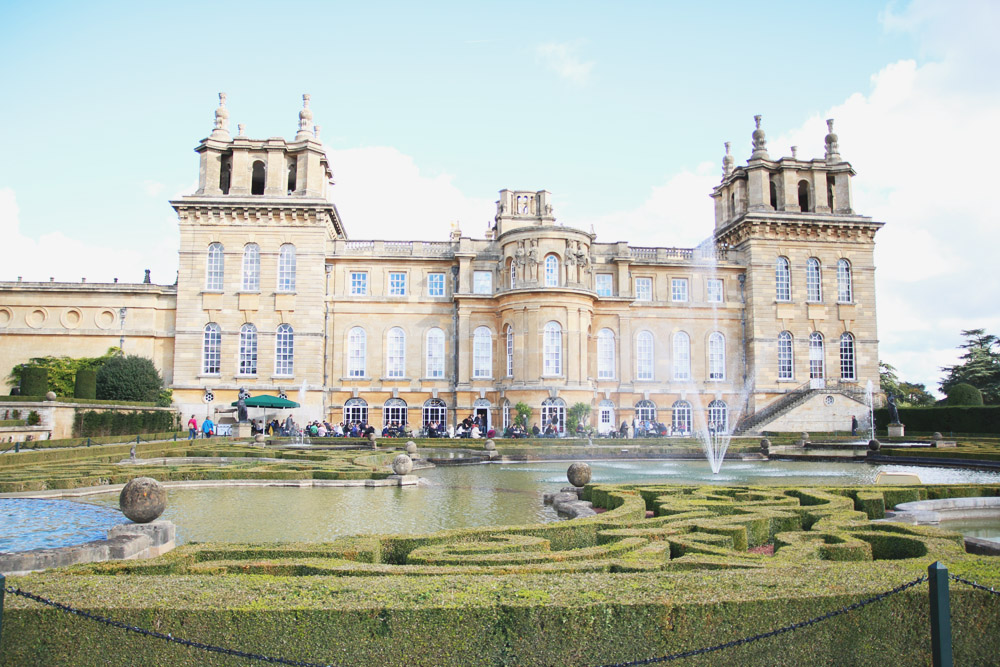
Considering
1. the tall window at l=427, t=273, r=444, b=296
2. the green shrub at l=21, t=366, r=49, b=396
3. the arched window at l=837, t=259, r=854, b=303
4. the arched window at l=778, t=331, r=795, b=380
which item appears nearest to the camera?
the green shrub at l=21, t=366, r=49, b=396

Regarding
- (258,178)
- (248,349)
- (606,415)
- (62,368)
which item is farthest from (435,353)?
(62,368)

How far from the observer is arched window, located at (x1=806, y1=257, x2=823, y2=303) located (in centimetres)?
4041

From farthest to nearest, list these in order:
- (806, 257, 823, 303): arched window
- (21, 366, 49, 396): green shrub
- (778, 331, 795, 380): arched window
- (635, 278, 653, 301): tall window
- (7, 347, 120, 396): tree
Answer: (635, 278, 653, 301): tall window
(806, 257, 823, 303): arched window
(778, 331, 795, 380): arched window
(7, 347, 120, 396): tree
(21, 366, 49, 396): green shrub

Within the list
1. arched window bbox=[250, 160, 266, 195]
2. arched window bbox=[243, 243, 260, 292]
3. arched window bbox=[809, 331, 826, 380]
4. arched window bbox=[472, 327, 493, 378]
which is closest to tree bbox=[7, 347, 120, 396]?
arched window bbox=[243, 243, 260, 292]

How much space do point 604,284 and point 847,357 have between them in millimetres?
14246

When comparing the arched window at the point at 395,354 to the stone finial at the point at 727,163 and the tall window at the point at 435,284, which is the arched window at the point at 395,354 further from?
the stone finial at the point at 727,163

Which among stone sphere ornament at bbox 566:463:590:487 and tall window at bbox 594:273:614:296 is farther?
tall window at bbox 594:273:614:296

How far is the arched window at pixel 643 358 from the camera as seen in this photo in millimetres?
40319

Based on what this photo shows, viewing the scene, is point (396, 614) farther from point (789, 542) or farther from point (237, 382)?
Answer: point (237, 382)

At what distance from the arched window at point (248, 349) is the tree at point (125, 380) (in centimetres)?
430

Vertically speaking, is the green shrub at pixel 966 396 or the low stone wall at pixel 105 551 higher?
the green shrub at pixel 966 396

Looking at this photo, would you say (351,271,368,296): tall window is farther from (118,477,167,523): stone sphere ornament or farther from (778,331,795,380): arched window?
(118,477,167,523): stone sphere ornament

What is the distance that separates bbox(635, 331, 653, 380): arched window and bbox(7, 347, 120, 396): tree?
27.5m

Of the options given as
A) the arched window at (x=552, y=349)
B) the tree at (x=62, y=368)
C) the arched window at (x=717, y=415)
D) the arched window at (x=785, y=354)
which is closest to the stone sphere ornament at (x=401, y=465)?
the arched window at (x=552, y=349)
